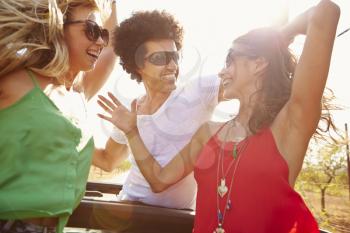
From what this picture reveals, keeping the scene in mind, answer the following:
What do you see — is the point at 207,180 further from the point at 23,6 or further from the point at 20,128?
the point at 23,6

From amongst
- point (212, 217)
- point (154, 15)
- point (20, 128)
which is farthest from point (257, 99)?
point (154, 15)

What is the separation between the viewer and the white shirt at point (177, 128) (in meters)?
2.70

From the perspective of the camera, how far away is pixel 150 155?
8.08ft

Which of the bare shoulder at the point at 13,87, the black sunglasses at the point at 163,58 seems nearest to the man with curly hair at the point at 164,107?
the black sunglasses at the point at 163,58

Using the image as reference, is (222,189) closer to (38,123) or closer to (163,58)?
(38,123)

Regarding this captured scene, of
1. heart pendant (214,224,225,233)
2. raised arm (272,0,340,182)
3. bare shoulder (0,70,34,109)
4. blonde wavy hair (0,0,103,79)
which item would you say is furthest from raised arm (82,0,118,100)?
raised arm (272,0,340,182)

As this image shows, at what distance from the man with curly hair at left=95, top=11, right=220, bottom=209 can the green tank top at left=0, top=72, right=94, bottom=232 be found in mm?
733

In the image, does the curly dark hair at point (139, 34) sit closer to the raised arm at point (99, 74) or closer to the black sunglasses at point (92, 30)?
the raised arm at point (99, 74)

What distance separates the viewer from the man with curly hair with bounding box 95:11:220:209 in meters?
2.71

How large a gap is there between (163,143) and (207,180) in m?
0.56

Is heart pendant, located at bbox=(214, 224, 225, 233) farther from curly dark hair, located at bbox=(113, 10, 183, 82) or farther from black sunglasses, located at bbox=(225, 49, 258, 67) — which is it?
curly dark hair, located at bbox=(113, 10, 183, 82)

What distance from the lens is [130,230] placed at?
2.52 m

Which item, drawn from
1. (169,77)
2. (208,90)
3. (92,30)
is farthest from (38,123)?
(169,77)

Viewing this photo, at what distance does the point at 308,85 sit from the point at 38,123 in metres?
1.28
